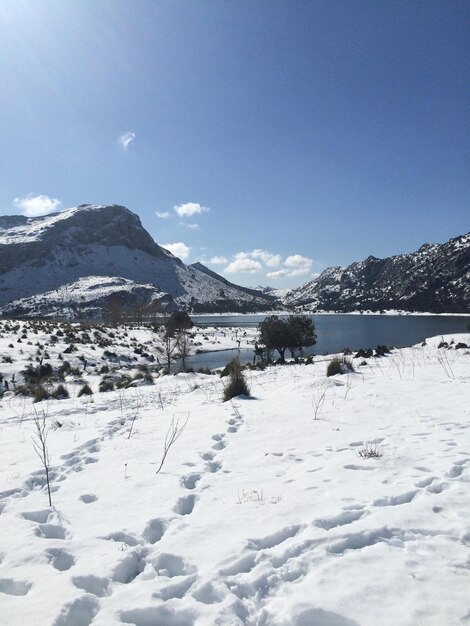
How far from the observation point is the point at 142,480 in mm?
4430

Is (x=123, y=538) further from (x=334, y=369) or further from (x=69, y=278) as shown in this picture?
(x=69, y=278)

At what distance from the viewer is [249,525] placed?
3188 millimetres

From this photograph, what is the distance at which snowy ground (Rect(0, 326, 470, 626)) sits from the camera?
225 cm

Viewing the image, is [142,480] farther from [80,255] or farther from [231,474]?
[80,255]

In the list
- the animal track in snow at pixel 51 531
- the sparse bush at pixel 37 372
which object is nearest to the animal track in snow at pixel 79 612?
the animal track in snow at pixel 51 531

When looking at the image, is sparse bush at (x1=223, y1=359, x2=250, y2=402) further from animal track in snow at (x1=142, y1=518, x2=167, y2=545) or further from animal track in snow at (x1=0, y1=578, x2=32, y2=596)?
animal track in snow at (x1=0, y1=578, x2=32, y2=596)

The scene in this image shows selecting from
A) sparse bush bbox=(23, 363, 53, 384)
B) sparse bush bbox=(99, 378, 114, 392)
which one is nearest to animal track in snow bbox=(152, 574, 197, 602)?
sparse bush bbox=(99, 378, 114, 392)

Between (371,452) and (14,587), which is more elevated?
(371,452)

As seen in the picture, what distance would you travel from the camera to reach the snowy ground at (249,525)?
2248 millimetres

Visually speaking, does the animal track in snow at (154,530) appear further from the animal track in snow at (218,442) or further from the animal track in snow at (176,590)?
the animal track in snow at (218,442)

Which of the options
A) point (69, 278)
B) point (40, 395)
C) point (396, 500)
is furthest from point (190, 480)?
point (69, 278)

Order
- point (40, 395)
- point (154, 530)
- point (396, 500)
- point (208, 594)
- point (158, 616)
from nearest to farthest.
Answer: point (158, 616) → point (208, 594) → point (154, 530) → point (396, 500) → point (40, 395)

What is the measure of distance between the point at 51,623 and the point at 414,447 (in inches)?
168

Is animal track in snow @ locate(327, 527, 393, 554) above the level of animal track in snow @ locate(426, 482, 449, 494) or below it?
below
